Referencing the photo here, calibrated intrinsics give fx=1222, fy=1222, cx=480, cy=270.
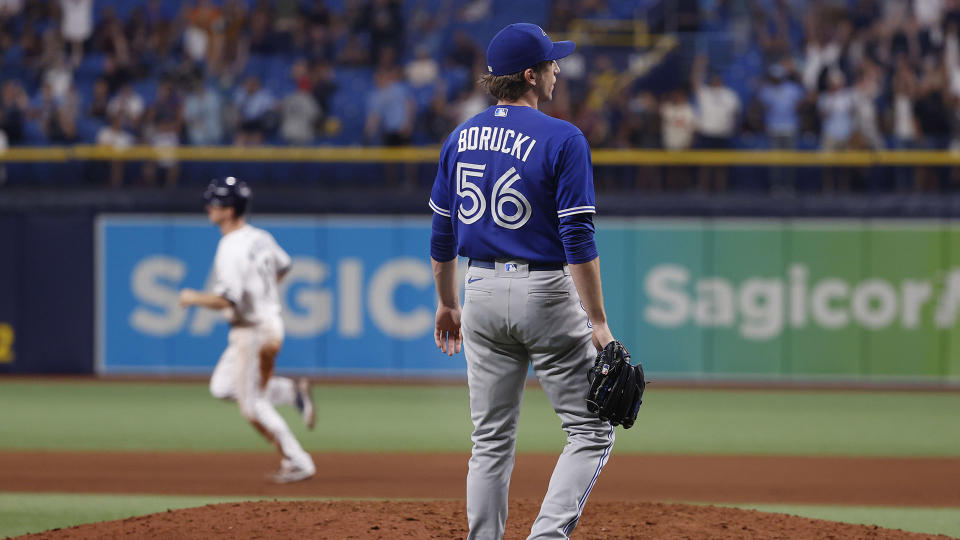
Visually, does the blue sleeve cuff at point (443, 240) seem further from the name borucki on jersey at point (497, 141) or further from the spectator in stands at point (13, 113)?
the spectator in stands at point (13, 113)

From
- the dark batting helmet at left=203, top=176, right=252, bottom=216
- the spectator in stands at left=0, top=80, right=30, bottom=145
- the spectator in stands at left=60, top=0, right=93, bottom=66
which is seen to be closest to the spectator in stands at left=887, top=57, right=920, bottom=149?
the dark batting helmet at left=203, top=176, right=252, bottom=216

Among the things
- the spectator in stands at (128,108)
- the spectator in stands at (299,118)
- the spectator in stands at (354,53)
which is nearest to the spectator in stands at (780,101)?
the spectator in stands at (354,53)

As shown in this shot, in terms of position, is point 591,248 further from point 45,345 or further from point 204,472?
point 45,345

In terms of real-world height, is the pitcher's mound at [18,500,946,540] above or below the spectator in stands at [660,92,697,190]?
below

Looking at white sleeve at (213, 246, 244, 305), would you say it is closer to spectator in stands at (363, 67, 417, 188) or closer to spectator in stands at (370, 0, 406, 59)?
spectator in stands at (363, 67, 417, 188)

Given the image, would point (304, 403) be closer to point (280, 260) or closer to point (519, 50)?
point (280, 260)

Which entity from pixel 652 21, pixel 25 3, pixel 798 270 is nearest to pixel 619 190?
pixel 798 270
